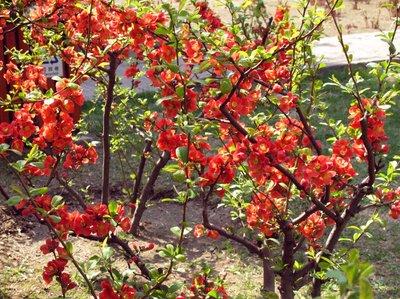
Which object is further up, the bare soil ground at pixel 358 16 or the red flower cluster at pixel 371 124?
the red flower cluster at pixel 371 124

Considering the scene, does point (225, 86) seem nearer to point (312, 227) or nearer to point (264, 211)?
point (264, 211)

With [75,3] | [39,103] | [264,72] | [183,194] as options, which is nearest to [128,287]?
[183,194]

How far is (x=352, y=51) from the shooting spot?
27.6ft

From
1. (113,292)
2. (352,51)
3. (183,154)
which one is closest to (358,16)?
(352,51)

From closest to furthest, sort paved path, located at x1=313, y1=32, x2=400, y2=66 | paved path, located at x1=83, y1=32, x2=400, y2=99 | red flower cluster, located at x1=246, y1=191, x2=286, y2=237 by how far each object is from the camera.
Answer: red flower cluster, located at x1=246, y1=191, x2=286, y2=237, paved path, located at x1=83, y1=32, x2=400, y2=99, paved path, located at x1=313, y1=32, x2=400, y2=66

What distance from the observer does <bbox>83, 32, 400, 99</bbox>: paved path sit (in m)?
7.29

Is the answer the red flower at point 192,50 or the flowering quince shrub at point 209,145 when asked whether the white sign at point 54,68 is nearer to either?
the flowering quince shrub at point 209,145

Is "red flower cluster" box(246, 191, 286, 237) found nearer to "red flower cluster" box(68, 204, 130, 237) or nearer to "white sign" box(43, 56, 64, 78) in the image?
"red flower cluster" box(68, 204, 130, 237)

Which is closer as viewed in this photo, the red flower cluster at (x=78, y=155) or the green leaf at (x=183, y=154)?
the green leaf at (x=183, y=154)

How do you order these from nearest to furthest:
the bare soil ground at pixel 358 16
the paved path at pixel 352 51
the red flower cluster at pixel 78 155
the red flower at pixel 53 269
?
the red flower at pixel 53 269, the red flower cluster at pixel 78 155, the paved path at pixel 352 51, the bare soil ground at pixel 358 16

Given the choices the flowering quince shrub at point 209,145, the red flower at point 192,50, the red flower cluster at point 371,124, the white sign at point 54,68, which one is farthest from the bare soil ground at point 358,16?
the red flower at point 192,50

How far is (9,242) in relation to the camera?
3.72 meters

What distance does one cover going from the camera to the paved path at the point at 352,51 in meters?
7.29

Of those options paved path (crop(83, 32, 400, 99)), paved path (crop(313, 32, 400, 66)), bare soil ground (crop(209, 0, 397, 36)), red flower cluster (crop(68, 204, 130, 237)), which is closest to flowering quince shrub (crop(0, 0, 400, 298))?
red flower cluster (crop(68, 204, 130, 237))
